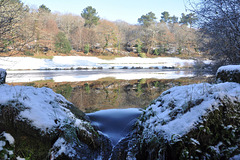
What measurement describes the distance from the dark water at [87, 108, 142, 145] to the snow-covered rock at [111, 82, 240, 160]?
1018mm

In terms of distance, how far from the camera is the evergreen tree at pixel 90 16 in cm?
3812

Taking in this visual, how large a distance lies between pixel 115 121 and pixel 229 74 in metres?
2.56

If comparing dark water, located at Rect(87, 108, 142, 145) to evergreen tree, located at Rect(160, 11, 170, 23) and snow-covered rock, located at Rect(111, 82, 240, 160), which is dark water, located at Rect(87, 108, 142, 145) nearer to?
snow-covered rock, located at Rect(111, 82, 240, 160)

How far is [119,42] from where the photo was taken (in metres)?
35.8

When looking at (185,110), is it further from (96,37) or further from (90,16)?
(90,16)

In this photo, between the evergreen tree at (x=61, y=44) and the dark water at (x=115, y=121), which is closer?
the dark water at (x=115, y=121)

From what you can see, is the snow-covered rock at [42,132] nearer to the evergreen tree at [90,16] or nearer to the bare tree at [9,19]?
the bare tree at [9,19]

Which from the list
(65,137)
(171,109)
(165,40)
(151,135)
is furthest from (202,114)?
A: (165,40)

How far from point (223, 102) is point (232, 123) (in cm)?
26

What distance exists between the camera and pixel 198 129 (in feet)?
6.28

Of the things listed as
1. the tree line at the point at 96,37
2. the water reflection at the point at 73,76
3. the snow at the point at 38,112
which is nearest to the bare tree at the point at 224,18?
the snow at the point at 38,112

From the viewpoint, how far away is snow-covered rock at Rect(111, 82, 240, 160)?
1.84 metres

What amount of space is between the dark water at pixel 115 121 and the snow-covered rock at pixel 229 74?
2022 millimetres

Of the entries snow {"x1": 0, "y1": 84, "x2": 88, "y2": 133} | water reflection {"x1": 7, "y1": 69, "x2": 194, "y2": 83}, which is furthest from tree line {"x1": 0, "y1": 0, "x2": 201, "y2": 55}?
snow {"x1": 0, "y1": 84, "x2": 88, "y2": 133}
